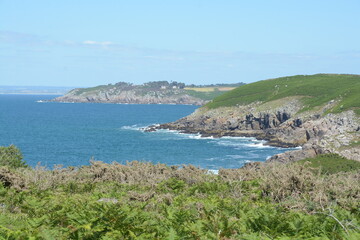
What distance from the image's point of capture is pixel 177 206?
A: 1165 centimetres

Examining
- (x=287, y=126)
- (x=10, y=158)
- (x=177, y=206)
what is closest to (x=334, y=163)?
(x=10, y=158)

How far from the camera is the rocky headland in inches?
2559

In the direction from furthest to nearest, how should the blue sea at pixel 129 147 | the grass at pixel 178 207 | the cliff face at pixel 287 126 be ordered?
the blue sea at pixel 129 147, the cliff face at pixel 287 126, the grass at pixel 178 207

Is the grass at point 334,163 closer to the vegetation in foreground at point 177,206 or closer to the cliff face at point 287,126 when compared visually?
the cliff face at point 287,126

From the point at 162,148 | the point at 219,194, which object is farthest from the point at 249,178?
the point at 162,148

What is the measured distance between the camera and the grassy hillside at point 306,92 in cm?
11356

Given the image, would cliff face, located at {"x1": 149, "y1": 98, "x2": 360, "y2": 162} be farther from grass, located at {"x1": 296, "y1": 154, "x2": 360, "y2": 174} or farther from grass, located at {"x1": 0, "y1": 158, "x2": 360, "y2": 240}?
grass, located at {"x1": 0, "y1": 158, "x2": 360, "y2": 240}

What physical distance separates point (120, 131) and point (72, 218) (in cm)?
10245

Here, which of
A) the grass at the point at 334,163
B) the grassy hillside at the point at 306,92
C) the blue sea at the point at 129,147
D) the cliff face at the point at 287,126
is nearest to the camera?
the grass at the point at 334,163

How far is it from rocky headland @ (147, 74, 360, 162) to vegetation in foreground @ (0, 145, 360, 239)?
129 ft

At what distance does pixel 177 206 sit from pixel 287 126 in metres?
89.0

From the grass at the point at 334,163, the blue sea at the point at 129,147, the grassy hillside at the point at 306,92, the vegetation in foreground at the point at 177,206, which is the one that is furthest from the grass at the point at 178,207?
the grassy hillside at the point at 306,92

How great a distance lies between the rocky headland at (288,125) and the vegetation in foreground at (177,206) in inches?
1546

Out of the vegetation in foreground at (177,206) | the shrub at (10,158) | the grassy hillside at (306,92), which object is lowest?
the shrub at (10,158)
